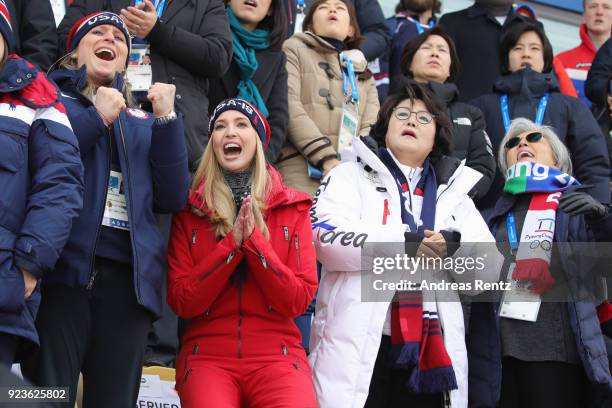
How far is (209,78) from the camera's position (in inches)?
244

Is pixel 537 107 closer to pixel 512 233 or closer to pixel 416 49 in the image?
pixel 416 49

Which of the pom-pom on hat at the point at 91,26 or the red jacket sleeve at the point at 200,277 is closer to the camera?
the red jacket sleeve at the point at 200,277

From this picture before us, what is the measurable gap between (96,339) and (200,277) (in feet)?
1.76

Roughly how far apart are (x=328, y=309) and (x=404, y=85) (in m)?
1.48

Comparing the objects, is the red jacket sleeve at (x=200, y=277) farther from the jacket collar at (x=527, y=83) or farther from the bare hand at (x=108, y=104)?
the jacket collar at (x=527, y=83)

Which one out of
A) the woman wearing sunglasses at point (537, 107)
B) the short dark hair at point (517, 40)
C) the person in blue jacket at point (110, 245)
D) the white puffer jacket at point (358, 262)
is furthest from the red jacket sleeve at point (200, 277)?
the short dark hair at point (517, 40)

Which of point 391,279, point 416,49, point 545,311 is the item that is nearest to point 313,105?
point 416,49

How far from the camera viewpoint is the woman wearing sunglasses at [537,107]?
6.90 m

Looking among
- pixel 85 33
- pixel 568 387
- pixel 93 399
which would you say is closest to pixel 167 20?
pixel 85 33

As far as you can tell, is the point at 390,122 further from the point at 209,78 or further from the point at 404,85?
the point at 209,78

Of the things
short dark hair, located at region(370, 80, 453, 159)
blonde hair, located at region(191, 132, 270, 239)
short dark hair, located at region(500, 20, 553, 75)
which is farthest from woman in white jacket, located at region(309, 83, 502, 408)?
short dark hair, located at region(500, 20, 553, 75)

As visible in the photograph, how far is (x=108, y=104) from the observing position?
4.52m

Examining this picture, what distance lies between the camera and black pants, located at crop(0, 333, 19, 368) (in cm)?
388

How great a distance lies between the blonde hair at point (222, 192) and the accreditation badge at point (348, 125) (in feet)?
5.05
